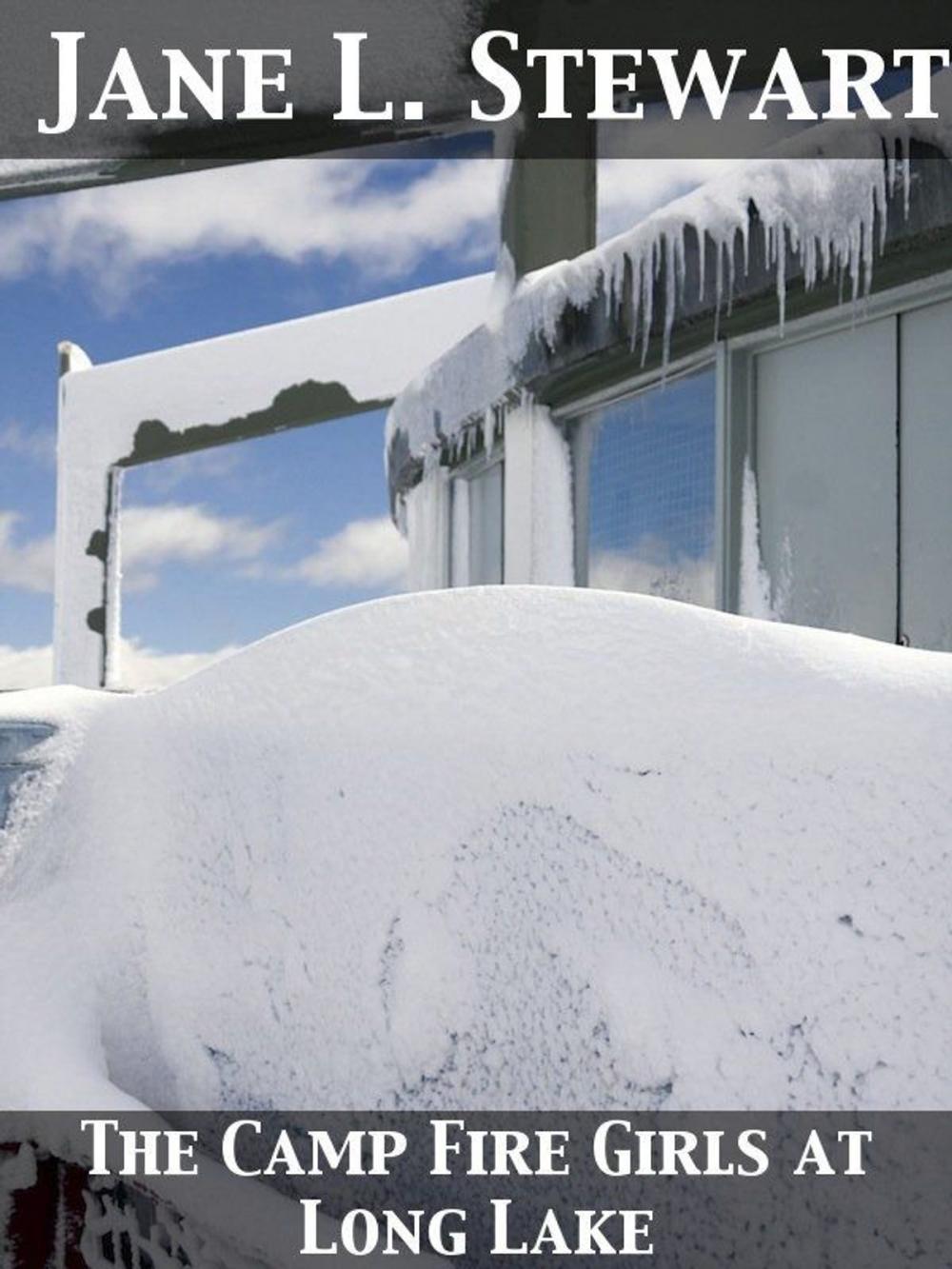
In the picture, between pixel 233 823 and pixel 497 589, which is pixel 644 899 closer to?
pixel 497 589

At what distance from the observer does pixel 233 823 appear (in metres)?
2.49

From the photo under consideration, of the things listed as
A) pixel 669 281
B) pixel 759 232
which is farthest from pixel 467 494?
pixel 759 232

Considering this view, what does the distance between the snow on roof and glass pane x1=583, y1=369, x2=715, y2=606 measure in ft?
1.19

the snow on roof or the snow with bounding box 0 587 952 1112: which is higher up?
the snow on roof

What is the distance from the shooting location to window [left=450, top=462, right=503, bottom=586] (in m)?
8.16

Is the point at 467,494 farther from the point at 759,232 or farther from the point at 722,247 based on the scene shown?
the point at 759,232

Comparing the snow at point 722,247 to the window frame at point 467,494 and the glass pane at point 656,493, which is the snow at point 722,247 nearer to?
the glass pane at point 656,493

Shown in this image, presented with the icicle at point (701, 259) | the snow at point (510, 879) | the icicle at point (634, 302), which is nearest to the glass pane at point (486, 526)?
the icicle at point (634, 302)

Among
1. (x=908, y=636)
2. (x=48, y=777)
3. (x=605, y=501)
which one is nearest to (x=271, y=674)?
(x=48, y=777)

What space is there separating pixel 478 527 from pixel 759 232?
12.1 ft

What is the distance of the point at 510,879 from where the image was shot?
2.04 m

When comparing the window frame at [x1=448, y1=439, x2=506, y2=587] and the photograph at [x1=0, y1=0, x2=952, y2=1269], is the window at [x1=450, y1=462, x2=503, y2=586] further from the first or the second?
the photograph at [x1=0, y1=0, x2=952, y2=1269]

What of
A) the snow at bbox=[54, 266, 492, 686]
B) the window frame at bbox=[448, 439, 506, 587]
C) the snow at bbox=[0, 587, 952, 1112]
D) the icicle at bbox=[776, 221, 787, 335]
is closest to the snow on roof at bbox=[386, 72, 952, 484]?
the icicle at bbox=[776, 221, 787, 335]

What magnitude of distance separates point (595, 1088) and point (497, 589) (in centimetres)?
88
